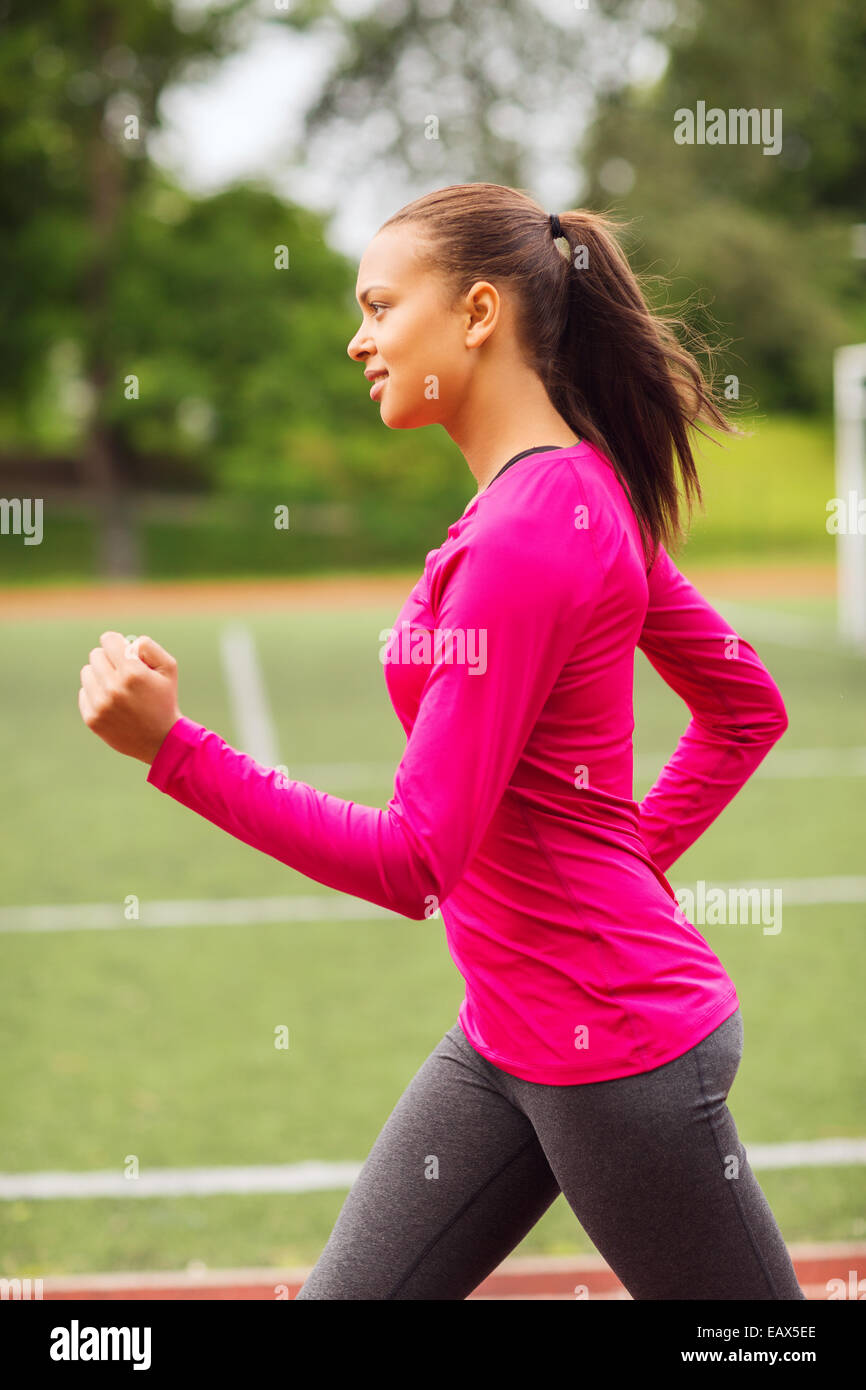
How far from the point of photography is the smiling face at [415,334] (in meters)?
1.76

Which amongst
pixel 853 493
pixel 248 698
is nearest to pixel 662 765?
pixel 248 698

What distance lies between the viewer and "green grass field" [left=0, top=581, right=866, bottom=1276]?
12.6 feet

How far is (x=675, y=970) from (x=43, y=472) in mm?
36494

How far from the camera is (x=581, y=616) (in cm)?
162

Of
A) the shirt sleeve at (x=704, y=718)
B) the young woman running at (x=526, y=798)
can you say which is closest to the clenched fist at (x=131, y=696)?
the young woman running at (x=526, y=798)

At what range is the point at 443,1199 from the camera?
1.91 metres

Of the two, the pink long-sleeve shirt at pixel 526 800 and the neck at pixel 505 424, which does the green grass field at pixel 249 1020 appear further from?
the neck at pixel 505 424

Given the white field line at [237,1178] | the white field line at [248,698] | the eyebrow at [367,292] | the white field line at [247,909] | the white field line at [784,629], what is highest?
the white field line at [784,629]

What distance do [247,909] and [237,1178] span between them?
310cm

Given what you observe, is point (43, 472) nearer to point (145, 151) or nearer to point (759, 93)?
point (145, 151)

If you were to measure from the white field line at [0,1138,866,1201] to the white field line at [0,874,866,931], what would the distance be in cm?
263

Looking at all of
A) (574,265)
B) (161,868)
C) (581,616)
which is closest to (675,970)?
(581,616)

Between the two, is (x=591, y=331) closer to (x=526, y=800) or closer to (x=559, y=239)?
(x=559, y=239)

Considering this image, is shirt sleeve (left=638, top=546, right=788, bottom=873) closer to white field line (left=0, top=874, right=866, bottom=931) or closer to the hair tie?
the hair tie
